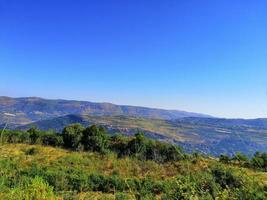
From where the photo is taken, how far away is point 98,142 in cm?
3022

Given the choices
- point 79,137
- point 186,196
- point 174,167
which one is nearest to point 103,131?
point 79,137

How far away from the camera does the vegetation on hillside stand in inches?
Result: 256

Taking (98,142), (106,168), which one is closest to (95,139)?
(98,142)

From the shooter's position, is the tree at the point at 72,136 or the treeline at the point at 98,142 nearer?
the treeline at the point at 98,142

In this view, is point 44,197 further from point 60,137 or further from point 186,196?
point 60,137

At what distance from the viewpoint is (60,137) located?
108 ft

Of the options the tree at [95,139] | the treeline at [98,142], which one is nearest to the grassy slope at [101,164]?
the treeline at [98,142]

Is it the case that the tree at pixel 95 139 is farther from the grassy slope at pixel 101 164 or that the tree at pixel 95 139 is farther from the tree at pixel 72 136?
the grassy slope at pixel 101 164

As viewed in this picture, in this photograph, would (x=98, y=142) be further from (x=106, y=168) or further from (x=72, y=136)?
(x=106, y=168)

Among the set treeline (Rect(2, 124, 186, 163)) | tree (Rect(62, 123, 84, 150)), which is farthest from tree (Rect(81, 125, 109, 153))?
tree (Rect(62, 123, 84, 150))

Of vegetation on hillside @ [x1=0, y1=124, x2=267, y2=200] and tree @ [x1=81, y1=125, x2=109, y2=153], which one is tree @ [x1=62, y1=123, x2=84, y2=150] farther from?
tree @ [x1=81, y1=125, x2=109, y2=153]

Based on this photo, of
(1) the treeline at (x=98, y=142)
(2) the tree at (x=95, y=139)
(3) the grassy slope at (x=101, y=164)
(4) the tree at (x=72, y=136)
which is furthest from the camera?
(4) the tree at (x=72, y=136)

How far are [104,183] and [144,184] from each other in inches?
72.0

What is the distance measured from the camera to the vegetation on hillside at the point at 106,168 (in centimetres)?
650
